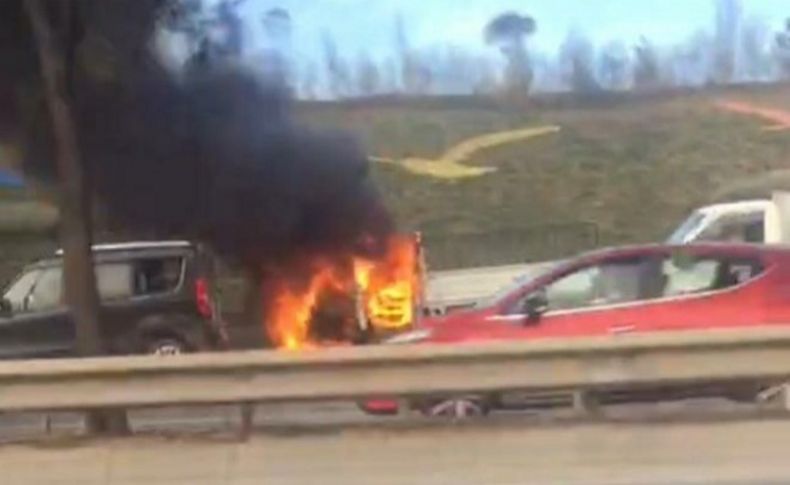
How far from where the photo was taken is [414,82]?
44.8 metres

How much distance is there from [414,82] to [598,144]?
559 cm

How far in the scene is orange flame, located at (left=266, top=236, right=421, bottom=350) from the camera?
2114cm

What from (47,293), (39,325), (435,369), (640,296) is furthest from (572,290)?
(47,293)

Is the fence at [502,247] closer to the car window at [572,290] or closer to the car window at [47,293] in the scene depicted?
the car window at [47,293]

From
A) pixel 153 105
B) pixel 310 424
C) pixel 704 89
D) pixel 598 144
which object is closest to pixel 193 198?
pixel 153 105

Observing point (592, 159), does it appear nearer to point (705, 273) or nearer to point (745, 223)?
point (745, 223)

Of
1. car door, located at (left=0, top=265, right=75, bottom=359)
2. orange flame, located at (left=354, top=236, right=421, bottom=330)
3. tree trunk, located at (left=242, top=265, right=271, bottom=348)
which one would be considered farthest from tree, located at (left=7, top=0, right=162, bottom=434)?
tree trunk, located at (left=242, top=265, right=271, bottom=348)

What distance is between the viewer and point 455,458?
8383mm

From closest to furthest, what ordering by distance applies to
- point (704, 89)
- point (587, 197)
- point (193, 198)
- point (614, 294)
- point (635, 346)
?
1. point (635, 346)
2. point (614, 294)
3. point (193, 198)
4. point (587, 197)
5. point (704, 89)

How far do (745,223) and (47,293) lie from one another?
968cm

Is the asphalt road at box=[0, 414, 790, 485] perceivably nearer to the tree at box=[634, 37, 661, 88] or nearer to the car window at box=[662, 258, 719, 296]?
the car window at box=[662, 258, 719, 296]

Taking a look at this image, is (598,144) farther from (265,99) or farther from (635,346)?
(635,346)

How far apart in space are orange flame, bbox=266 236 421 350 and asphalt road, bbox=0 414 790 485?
11.7m

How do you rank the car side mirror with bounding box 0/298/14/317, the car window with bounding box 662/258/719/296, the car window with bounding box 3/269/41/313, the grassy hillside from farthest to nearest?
the grassy hillside → the car window with bounding box 3/269/41/313 → the car side mirror with bounding box 0/298/14/317 → the car window with bounding box 662/258/719/296
